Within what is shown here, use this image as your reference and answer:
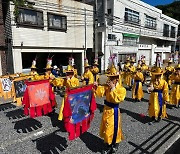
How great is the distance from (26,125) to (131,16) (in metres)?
22.3

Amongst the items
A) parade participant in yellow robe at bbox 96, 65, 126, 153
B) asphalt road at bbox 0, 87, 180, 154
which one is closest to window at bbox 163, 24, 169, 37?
asphalt road at bbox 0, 87, 180, 154

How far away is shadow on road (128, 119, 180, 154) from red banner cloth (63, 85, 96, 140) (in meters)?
1.44

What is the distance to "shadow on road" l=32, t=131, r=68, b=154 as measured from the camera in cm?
473

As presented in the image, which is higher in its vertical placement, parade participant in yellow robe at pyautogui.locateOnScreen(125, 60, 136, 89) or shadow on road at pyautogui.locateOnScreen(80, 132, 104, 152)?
parade participant in yellow robe at pyautogui.locateOnScreen(125, 60, 136, 89)

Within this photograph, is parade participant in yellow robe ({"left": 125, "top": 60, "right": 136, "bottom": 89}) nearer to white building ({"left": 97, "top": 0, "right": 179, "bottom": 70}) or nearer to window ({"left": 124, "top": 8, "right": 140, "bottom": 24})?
white building ({"left": 97, "top": 0, "right": 179, "bottom": 70})

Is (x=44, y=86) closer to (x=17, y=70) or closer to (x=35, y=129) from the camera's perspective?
(x=35, y=129)

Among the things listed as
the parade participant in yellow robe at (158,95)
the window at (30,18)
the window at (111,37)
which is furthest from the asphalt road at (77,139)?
the window at (111,37)

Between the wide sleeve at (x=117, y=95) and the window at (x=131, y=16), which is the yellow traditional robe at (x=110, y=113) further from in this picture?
the window at (x=131, y=16)

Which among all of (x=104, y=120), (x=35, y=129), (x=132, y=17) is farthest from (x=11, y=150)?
(x=132, y=17)

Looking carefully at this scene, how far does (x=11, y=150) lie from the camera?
4.72 m

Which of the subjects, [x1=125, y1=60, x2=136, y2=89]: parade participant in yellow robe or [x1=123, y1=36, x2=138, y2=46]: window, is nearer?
[x1=125, y1=60, x2=136, y2=89]: parade participant in yellow robe

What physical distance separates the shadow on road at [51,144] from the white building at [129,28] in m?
15.1

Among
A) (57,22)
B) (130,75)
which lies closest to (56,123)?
(130,75)

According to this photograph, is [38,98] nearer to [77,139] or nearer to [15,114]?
[77,139]
